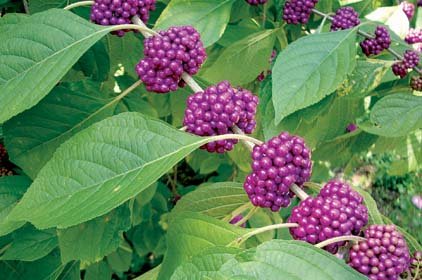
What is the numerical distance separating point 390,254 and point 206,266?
375 millimetres

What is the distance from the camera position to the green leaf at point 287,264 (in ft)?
3.41

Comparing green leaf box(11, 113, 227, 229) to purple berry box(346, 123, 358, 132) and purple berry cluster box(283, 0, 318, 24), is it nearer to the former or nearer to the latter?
purple berry cluster box(283, 0, 318, 24)

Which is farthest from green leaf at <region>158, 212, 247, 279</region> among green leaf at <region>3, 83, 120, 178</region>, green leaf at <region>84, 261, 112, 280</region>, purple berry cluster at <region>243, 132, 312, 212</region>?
green leaf at <region>84, 261, 112, 280</region>

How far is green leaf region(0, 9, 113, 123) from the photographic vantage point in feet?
4.69

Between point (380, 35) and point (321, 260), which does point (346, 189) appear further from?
point (380, 35)

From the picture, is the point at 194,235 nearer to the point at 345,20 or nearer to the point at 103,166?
the point at 103,166

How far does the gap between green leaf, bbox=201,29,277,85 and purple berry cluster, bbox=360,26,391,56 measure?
403mm

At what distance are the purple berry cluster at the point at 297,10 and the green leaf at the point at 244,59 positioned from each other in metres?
0.14

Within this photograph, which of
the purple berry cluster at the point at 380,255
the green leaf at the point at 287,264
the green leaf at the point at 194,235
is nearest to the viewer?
the green leaf at the point at 287,264

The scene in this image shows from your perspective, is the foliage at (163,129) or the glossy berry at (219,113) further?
the glossy berry at (219,113)

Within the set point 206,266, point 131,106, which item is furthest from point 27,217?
point 131,106

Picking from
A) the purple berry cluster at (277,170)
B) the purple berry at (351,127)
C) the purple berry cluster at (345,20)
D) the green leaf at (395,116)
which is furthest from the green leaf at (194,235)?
the purple berry at (351,127)

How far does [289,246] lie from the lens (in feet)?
3.56

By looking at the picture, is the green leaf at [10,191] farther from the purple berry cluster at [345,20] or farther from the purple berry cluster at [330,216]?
the purple berry cluster at [345,20]
